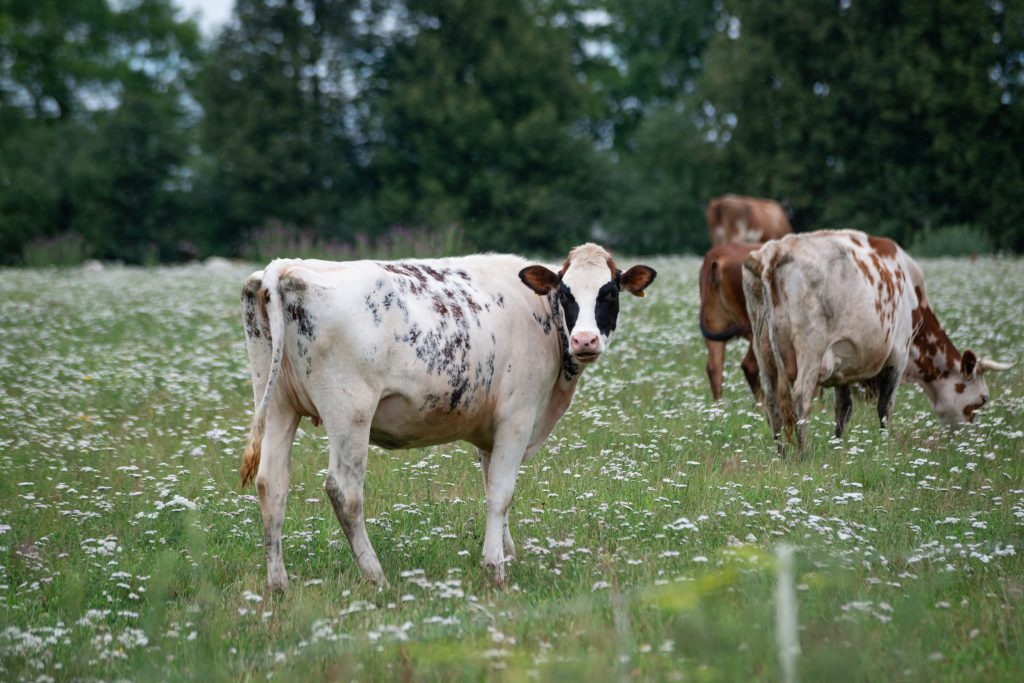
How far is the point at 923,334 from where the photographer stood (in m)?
11.4

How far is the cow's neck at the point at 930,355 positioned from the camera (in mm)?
11359

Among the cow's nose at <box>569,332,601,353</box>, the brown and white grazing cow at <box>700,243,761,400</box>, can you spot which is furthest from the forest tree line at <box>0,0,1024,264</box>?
the cow's nose at <box>569,332,601,353</box>

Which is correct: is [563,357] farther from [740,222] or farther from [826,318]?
[740,222]

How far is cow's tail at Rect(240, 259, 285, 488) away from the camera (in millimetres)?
6387

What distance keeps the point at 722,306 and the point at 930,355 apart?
7.42 feet

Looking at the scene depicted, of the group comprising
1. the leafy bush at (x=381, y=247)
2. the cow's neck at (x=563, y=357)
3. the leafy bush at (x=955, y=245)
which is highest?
the leafy bush at (x=955, y=245)

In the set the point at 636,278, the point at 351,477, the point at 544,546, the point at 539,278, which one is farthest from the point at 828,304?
the point at 351,477

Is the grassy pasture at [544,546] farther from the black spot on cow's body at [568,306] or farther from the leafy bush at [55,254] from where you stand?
the leafy bush at [55,254]

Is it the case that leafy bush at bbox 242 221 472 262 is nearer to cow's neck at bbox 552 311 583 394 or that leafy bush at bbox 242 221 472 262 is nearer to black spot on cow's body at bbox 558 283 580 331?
cow's neck at bbox 552 311 583 394

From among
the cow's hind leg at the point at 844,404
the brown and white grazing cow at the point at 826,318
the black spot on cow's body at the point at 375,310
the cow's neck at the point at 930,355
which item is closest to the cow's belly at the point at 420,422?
the black spot on cow's body at the point at 375,310

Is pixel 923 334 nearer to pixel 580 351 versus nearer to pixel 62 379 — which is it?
pixel 580 351

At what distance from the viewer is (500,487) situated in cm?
728

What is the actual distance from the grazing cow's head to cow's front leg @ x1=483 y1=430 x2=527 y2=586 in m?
0.72

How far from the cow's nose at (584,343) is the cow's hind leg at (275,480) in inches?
72.0
